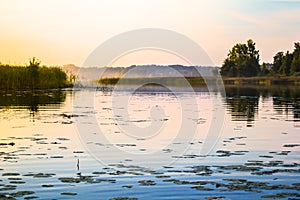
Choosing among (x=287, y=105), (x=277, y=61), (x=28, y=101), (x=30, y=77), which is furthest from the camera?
(x=277, y=61)

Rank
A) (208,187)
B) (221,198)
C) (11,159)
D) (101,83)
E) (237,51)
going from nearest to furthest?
1. (221,198)
2. (208,187)
3. (11,159)
4. (101,83)
5. (237,51)

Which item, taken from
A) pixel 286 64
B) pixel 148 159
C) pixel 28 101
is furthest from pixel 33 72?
pixel 286 64

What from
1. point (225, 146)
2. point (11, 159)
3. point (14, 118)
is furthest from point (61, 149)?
point (14, 118)

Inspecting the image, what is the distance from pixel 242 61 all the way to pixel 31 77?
118m

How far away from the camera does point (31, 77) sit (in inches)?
3423

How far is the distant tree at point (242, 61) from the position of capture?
189 metres

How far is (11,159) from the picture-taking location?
1797 centimetres

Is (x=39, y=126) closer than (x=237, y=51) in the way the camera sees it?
Yes

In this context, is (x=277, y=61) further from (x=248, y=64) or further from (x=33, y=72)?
(x=33, y=72)

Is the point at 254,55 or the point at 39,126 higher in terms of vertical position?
the point at 254,55

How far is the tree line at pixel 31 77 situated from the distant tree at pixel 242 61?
100383 mm

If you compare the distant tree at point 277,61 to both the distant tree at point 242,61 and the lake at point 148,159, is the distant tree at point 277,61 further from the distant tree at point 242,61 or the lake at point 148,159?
the lake at point 148,159

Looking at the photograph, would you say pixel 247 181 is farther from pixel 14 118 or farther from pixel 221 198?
pixel 14 118

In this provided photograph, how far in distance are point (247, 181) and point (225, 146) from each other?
7805 mm
